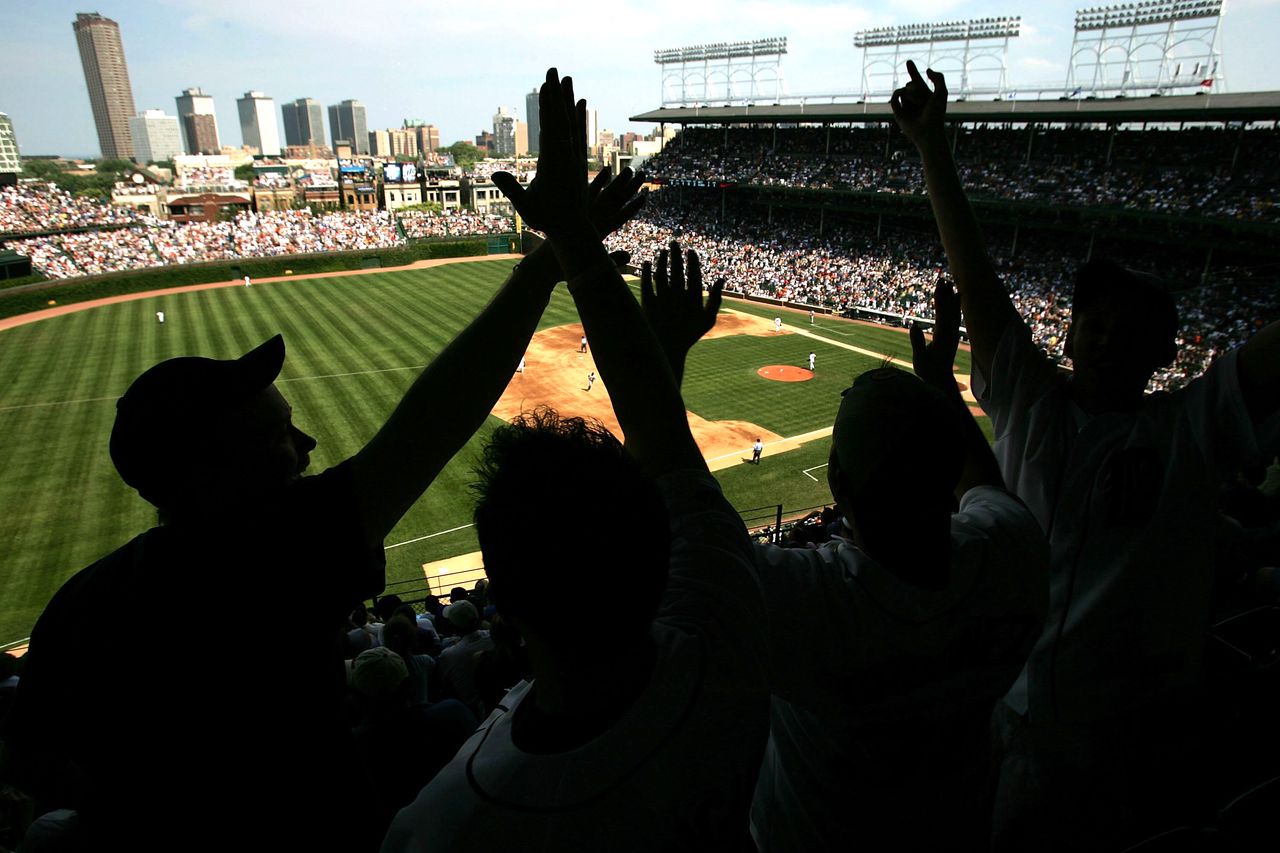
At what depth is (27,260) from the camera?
3738cm

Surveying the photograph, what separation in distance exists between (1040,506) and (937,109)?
4.87 feet

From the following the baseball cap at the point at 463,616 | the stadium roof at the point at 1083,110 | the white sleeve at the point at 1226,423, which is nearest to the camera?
the white sleeve at the point at 1226,423

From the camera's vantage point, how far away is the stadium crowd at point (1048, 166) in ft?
96.2

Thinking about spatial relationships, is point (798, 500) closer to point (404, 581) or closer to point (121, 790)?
point (404, 581)

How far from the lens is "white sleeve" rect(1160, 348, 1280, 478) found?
207cm

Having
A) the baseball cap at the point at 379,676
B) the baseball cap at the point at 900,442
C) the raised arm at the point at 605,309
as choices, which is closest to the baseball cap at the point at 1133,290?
the baseball cap at the point at 900,442

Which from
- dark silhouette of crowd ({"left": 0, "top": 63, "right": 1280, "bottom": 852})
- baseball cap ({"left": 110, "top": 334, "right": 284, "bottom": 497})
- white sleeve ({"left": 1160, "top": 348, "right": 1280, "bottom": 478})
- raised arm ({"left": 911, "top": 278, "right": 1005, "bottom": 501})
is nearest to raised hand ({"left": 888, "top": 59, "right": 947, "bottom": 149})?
dark silhouette of crowd ({"left": 0, "top": 63, "right": 1280, "bottom": 852})

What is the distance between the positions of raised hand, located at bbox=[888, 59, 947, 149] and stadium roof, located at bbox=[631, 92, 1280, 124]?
34387mm

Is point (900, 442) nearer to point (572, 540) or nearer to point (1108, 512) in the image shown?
→ point (572, 540)

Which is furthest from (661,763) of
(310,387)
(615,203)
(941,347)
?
(310,387)

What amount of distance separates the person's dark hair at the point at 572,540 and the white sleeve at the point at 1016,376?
1.61 meters

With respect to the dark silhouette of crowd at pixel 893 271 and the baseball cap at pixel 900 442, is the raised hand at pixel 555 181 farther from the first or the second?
the dark silhouette of crowd at pixel 893 271

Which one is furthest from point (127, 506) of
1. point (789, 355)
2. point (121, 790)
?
point (789, 355)

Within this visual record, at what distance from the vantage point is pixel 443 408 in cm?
151
